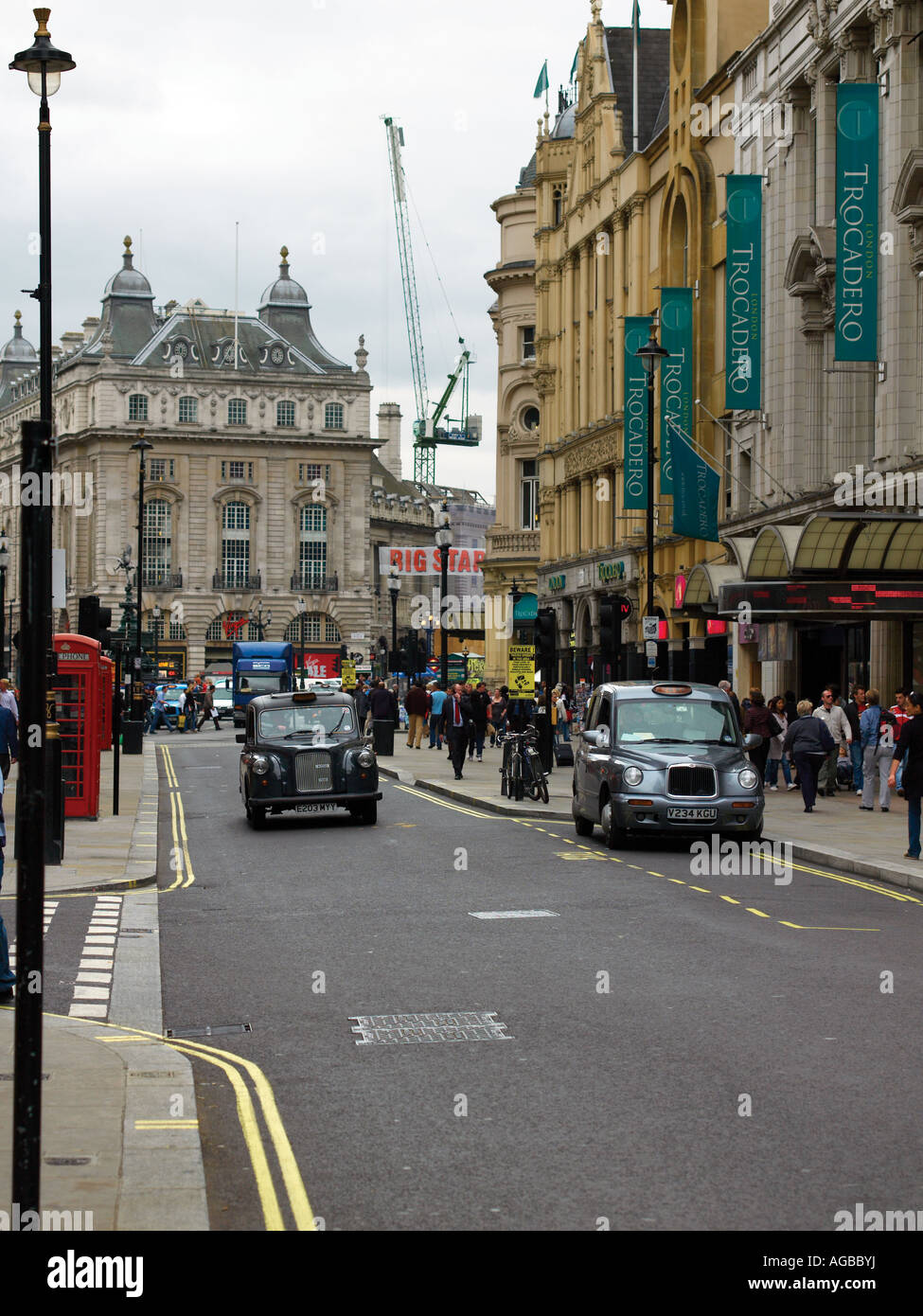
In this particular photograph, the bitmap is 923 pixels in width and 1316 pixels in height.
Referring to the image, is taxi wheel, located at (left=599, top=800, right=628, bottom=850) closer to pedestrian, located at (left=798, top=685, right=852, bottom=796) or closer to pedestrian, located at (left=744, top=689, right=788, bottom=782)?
pedestrian, located at (left=798, top=685, right=852, bottom=796)

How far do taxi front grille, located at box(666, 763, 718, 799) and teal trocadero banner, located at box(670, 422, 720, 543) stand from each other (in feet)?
82.2

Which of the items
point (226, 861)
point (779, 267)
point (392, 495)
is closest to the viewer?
point (226, 861)

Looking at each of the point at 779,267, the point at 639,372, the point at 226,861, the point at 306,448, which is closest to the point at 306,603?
the point at 306,448

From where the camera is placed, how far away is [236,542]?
129625mm

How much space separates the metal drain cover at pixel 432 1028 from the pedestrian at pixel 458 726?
23783 millimetres

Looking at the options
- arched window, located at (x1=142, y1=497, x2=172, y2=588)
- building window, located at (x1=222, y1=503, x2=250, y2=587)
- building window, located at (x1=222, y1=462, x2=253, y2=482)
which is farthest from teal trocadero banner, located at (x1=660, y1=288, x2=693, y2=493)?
building window, located at (x1=222, y1=462, x2=253, y2=482)

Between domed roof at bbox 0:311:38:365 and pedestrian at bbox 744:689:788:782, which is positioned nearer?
pedestrian at bbox 744:689:788:782

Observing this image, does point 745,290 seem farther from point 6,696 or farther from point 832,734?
point 6,696

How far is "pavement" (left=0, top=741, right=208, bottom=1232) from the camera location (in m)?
6.24

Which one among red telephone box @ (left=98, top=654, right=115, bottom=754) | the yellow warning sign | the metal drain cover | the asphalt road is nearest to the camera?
the asphalt road

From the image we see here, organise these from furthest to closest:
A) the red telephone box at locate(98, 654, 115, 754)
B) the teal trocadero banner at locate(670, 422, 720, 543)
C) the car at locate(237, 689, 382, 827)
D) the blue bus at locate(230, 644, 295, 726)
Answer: the blue bus at locate(230, 644, 295, 726)
the teal trocadero banner at locate(670, 422, 720, 543)
the red telephone box at locate(98, 654, 115, 754)
the car at locate(237, 689, 382, 827)
